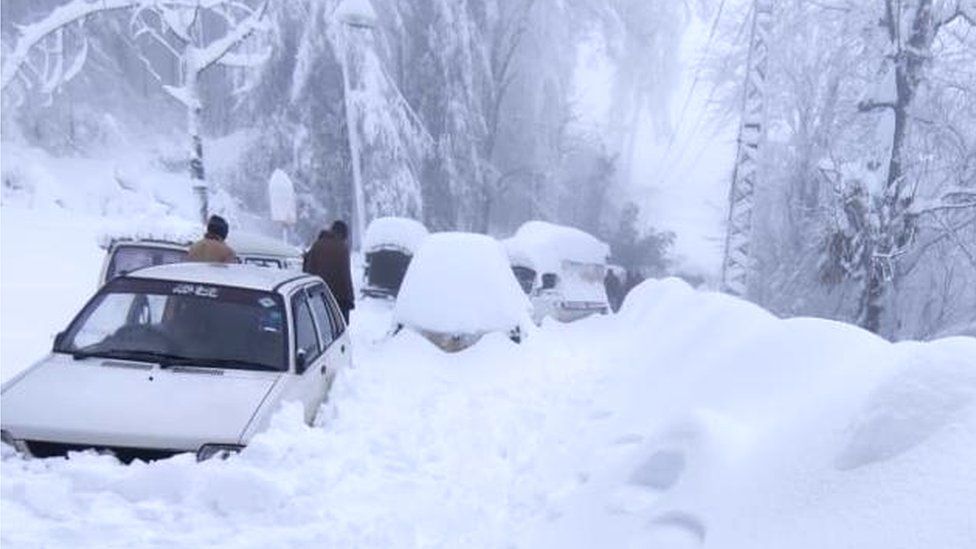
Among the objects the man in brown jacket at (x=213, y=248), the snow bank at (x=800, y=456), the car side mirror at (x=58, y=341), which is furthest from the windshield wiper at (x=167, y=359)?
the man in brown jacket at (x=213, y=248)

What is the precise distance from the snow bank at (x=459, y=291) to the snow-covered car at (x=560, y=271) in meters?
4.45

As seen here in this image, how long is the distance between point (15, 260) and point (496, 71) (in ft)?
61.5

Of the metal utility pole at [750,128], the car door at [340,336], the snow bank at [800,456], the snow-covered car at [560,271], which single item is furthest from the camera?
the snow-covered car at [560,271]

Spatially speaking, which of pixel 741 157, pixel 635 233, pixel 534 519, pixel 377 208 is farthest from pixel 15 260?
pixel 635 233

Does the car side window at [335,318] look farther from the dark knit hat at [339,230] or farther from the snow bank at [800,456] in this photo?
the dark knit hat at [339,230]

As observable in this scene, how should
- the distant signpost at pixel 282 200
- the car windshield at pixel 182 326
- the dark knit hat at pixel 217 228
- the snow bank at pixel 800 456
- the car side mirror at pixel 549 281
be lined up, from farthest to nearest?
the distant signpost at pixel 282 200 → the car side mirror at pixel 549 281 → the dark knit hat at pixel 217 228 → the car windshield at pixel 182 326 → the snow bank at pixel 800 456

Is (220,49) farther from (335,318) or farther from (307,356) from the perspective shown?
(307,356)

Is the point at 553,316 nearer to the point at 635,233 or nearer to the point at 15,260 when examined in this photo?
the point at 15,260

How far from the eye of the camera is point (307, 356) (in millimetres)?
5551

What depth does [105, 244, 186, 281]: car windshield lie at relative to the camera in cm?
789

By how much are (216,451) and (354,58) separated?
69.6 ft

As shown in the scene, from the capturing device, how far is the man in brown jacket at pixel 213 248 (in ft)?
25.9

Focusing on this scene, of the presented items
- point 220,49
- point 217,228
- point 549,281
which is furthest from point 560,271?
point 220,49

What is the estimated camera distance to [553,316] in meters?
15.0
